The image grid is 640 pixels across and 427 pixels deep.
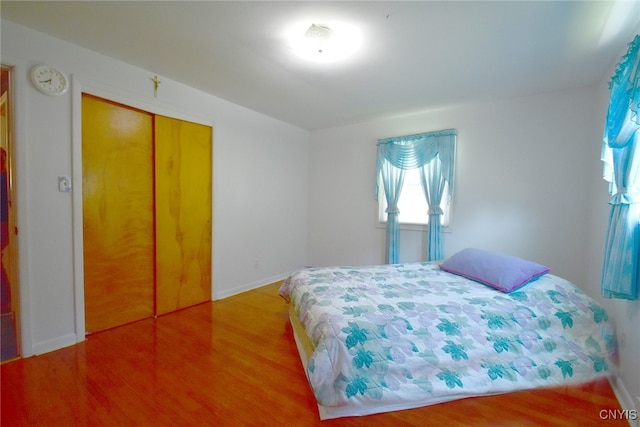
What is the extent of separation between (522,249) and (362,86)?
2.50 metres

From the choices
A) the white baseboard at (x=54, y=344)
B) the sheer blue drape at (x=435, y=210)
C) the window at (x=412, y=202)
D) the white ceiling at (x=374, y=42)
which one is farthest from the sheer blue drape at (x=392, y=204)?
the white baseboard at (x=54, y=344)

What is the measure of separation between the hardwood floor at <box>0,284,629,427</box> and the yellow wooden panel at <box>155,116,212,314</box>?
0.70 metres

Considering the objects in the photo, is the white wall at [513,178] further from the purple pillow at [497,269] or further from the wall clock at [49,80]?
the wall clock at [49,80]

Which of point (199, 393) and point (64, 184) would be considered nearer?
point (199, 393)

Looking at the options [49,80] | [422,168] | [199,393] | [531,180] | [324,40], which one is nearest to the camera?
[199,393]

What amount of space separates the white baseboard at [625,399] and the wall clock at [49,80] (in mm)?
4298

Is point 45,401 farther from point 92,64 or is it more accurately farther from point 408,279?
point 408,279

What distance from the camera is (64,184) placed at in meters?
2.15

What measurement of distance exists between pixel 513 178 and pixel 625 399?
2106 millimetres

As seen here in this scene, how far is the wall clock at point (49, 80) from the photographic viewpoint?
1.98m

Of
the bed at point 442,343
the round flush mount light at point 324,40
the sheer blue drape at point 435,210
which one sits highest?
the round flush mount light at point 324,40

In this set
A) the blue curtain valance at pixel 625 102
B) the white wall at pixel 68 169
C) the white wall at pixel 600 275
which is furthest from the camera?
the white wall at pixel 68 169

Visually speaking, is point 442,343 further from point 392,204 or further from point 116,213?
point 116,213

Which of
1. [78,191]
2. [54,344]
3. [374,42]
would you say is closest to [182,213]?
[78,191]
